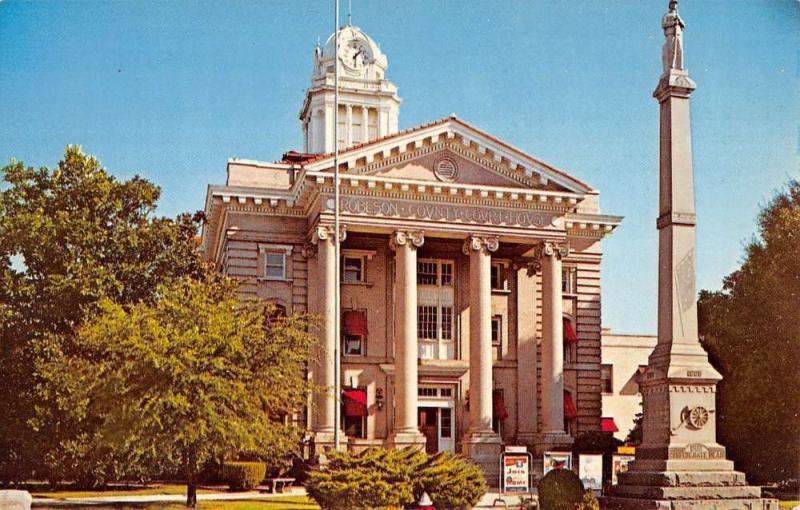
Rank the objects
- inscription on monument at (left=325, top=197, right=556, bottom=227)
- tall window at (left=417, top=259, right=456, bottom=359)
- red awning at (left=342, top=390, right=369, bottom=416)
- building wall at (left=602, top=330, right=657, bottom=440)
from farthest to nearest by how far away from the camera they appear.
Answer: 1. building wall at (left=602, top=330, right=657, bottom=440)
2. tall window at (left=417, top=259, right=456, bottom=359)
3. red awning at (left=342, top=390, right=369, bottom=416)
4. inscription on monument at (left=325, top=197, right=556, bottom=227)

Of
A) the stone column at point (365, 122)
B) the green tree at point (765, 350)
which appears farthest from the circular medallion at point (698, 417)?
the stone column at point (365, 122)

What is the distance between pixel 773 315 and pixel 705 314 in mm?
6658

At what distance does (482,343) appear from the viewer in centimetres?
4459

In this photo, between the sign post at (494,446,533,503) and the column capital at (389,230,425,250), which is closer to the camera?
the sign post at (494,446,533,503)

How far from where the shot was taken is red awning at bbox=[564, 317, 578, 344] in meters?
50.0

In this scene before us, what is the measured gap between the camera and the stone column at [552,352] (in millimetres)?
45344

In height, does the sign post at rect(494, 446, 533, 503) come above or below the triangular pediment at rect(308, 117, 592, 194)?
below

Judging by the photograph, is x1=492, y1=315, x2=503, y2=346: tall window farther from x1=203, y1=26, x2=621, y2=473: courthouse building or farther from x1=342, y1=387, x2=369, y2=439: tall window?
x1=342, y1=387, x2=369, y2=439: tall window

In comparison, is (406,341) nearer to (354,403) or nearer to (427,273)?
(354,403)

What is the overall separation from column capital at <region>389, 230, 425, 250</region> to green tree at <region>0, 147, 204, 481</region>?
351 inches

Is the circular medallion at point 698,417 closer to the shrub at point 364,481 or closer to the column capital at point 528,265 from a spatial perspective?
the shrub at point 364,481

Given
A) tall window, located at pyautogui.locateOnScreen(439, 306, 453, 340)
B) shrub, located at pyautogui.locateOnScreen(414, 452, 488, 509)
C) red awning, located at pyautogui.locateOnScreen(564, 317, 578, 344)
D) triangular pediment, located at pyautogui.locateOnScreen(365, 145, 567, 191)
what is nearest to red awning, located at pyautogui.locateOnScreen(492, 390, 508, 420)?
tall window, located at pyautogui.locateOnScreen(439, 306, 453, 340)

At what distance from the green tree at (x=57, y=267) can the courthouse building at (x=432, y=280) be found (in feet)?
18.3

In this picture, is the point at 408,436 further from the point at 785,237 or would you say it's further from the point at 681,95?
the point at 681,95
